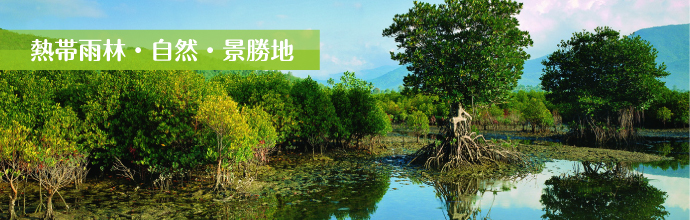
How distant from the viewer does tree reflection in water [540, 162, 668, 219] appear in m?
14.5

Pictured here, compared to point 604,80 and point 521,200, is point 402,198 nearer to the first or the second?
point 521,200

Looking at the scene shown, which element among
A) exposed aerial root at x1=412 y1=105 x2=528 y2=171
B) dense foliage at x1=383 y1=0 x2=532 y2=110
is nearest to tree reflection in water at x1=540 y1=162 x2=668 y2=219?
exposed aerial root at x1=412 y1=105 x2=528 y2=171

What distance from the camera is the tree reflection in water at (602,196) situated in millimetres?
14516

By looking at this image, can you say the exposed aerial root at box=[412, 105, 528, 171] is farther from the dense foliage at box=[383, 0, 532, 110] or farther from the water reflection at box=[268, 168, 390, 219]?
the water reflection at box=[268, 168, 390, 219]

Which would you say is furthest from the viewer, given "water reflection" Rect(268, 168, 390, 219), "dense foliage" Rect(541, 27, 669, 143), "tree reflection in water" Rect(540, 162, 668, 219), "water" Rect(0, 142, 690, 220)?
"dense foliage" Rect(541, 27, 669, 143)

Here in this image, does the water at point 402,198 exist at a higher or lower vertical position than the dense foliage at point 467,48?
lower

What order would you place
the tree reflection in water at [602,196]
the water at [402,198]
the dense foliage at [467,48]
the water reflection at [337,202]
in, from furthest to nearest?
the dense foliage at [467,48], the tree reflection in water at [602,196], the water at [402,198], the water reflection at [337,202]

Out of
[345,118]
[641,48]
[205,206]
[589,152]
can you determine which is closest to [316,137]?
[345,118]

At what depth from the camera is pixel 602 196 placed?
55.4ft

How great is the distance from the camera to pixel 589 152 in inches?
1135

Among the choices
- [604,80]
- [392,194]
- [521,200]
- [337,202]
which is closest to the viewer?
[337,202]

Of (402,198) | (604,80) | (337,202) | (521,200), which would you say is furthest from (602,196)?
(604,80)

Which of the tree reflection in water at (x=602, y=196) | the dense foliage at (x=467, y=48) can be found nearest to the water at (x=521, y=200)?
the tree reflection in water at (x=602, y=196)

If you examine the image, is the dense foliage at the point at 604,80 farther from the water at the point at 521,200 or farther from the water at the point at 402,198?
the water at the point at 521,200
